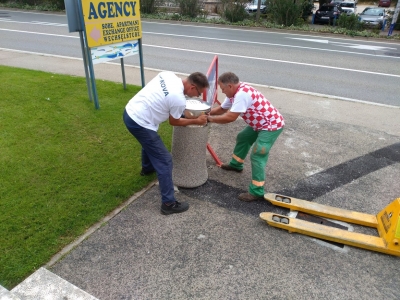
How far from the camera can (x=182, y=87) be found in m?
3.21

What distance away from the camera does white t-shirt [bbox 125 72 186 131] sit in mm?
3131

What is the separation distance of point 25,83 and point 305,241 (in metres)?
6.60

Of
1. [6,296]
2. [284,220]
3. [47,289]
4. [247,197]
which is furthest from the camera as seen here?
[247,197]

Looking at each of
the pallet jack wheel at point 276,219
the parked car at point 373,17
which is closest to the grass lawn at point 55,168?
the pallet jack wheel at point 276,219

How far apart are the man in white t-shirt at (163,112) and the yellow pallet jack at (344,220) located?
1080 mm

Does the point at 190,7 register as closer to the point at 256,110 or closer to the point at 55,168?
the point at 55,168

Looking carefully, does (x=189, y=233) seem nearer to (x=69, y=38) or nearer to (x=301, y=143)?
(x=301, y=143)

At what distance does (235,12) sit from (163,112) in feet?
61.1

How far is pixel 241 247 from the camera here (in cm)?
307

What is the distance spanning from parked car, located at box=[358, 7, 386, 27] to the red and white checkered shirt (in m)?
18.6

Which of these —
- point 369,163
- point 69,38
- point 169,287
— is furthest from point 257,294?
point 69,38

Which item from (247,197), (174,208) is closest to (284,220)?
(247,197)

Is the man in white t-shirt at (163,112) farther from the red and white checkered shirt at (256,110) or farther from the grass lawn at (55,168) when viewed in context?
the grass lawn at (55,168)

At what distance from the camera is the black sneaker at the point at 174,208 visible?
3.46m
